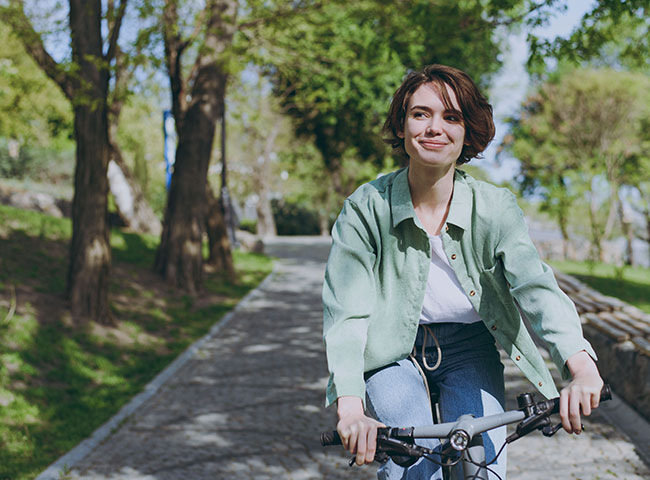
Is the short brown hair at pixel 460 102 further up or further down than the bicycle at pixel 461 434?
further up

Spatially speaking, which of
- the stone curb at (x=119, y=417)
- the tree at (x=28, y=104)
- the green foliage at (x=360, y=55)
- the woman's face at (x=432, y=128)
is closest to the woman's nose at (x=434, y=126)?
the woman's face at (x=432, y=128)

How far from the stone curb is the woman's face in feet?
12.7

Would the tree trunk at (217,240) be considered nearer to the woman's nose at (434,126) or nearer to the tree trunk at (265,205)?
the woman's nose at (434,126)

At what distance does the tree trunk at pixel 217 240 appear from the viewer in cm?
1498

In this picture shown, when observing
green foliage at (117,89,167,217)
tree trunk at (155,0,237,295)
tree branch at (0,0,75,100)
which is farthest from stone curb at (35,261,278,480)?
green foliage at (117,89,167,217)

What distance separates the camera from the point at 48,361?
7652 millimetres

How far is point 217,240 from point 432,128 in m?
12.9

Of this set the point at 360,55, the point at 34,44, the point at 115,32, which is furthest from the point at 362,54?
the point at 34,44

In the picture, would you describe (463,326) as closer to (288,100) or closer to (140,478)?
(140,478)

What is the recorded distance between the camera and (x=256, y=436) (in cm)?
585

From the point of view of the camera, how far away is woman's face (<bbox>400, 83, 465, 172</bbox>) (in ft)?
7.80

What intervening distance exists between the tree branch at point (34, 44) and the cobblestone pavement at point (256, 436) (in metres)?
3.76

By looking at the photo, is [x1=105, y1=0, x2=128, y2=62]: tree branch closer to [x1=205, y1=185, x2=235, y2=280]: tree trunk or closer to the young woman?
[x1=205, y1=185, x2=235, y2=280]: tree trunk

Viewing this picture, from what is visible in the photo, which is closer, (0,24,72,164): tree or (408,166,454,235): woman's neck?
(408,166,454,235): woman's neck
